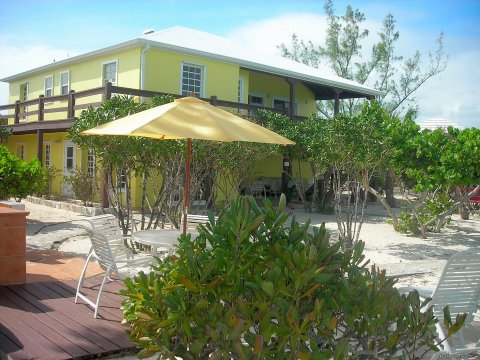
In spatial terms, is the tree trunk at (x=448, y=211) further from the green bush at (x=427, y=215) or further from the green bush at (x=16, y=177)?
the green bush at (x=16, y=177)

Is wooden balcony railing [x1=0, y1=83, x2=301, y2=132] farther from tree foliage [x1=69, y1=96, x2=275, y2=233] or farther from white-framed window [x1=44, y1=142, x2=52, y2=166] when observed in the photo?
tree foliage [x1=69, y1=96, x2=275, y2=233]

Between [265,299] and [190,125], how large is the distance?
294cm

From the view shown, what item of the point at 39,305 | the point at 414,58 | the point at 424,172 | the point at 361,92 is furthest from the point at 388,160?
the point at 414,58

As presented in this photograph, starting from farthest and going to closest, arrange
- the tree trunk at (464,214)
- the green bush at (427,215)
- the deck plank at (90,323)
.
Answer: the tree trunk at (464,214) → the green bush at (427,215) → the deck plank at (90,323)

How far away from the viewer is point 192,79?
1797 centimetres

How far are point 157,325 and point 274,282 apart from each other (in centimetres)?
61

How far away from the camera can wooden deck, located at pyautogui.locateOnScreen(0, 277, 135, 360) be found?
385cm

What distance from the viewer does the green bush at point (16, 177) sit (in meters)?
10.3

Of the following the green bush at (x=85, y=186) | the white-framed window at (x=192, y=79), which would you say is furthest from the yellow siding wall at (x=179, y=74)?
the green bush at (x=85, y=186)

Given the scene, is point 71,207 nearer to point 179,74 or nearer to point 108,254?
point 179,74

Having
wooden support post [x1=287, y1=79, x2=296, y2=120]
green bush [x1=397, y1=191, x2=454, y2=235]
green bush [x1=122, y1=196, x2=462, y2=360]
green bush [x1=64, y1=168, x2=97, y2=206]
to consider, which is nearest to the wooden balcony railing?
wooden support post [x1=287, y1=79, x2=296, y2=120]

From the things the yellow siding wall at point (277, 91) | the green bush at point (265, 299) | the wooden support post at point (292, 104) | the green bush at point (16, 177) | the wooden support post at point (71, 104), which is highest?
the yellow siding wall at point (277, 91)

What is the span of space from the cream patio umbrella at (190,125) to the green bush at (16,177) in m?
5.78

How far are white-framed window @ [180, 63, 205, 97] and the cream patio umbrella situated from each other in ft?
41.0
